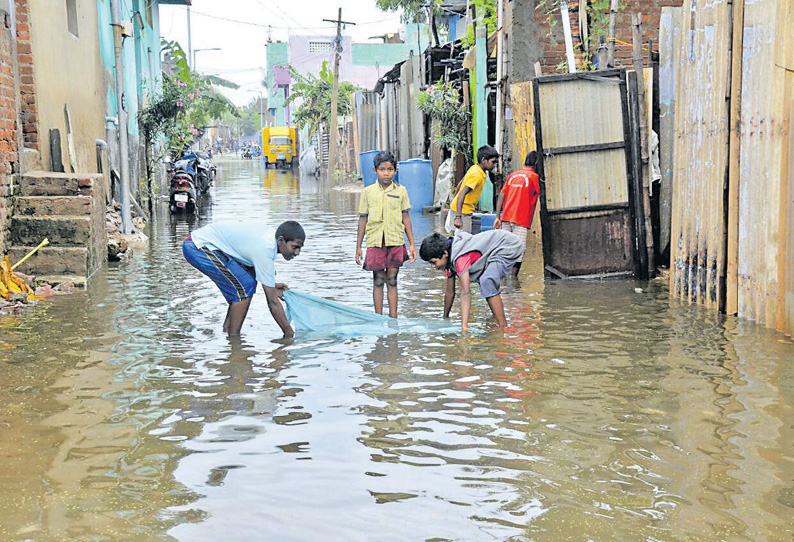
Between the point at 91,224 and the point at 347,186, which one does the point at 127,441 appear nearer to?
the point at 91,224

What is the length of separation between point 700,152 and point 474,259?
2405mm

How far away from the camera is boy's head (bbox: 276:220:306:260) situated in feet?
21.2

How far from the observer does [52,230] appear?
32.6 feet

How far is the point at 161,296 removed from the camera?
927 cm

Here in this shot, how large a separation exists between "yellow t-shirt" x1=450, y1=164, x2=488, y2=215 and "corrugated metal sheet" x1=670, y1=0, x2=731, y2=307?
2.23 meters

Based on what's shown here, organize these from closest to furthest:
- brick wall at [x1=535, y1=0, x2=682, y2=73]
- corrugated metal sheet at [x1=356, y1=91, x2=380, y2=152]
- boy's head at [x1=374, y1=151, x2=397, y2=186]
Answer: boy's head at [x1=374, y1=151, x2=397, y2=186], brick wall at [x1=535, y1=0, x2=682, y2=73], corrugated metal sheet at [x1=356, y1=91, x2=380, y2=152]

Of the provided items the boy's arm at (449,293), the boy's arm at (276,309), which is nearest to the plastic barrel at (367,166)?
the boy's arm at (449,293)

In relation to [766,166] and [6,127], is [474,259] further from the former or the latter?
[6,127]

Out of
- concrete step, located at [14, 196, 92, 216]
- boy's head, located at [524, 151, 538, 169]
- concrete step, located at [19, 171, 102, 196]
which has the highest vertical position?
boy's head, located at [524, 151, 538, 169]

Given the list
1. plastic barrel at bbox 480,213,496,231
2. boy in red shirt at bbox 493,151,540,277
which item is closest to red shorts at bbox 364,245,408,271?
boy in red shirt at bbox 493,151,540,277

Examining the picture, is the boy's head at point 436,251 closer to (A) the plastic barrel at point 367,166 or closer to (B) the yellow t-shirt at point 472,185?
(B) the yellow t-shirt at point 472,185

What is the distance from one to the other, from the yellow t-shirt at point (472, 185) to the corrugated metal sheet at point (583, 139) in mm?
788

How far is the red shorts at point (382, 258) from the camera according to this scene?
25.8 ft

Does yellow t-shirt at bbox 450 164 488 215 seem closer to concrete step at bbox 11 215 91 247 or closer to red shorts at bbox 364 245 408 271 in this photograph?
red shorts at bbox 364 245 408 271
